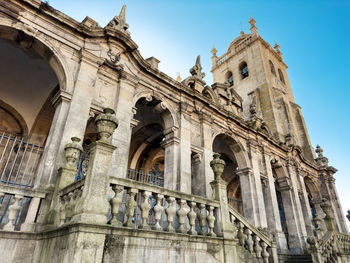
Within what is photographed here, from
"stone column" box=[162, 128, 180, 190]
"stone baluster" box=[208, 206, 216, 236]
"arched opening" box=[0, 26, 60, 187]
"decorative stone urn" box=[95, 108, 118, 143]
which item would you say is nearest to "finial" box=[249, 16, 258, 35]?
"stone column" box=[162, 128, 180, 190]

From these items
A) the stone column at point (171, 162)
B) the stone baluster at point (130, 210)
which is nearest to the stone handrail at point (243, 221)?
the stone column at point (171, 162)

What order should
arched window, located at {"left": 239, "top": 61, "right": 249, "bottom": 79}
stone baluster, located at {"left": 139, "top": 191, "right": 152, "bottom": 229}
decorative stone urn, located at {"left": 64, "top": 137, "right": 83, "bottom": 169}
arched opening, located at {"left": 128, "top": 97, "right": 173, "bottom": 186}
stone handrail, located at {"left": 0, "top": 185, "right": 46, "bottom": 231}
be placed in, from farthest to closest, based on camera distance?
1. arched window, located at {"left": 239, "top": 61, "right": 249, "bottom": 79}
2. arched opening, located at {"left": 128, "top": 97, "right": 173, "bottom": 186}
3. decorative stone urn, located at {"left": 64, "top": 137, "right": 83, "bottom": 169}
4. stone handrail, located at {"left": 0, "top": 185, "right": 46, "bottom": 231}
5. stone baluster, located at {"left": 139, "top": 191, "right": 152, "bottom": 229}

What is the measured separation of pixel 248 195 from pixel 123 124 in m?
7.32

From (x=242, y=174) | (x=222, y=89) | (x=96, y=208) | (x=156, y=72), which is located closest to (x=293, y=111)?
(x=222, y=89)

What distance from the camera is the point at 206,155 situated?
32.0 feet

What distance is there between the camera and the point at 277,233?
1139 cm

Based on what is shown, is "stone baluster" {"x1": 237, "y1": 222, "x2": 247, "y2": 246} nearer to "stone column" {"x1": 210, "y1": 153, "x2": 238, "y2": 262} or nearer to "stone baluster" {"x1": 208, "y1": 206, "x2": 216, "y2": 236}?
"stone column" {"x1": 210, "y1": 153, "x2": 238, "y2": 262}

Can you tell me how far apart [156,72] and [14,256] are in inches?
280

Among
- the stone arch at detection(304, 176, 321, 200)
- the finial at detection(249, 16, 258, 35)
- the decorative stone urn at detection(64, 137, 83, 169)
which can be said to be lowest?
the decorative stone urn at detection(64, 137, 83, 169)

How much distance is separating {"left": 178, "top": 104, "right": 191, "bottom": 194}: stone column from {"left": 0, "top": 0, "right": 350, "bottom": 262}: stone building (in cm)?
5

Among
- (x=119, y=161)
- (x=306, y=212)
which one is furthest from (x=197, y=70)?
(x=306, y=212)

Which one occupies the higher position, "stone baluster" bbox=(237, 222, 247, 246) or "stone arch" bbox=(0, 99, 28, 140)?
"stone arch" bbox=(0, 99, 28, 140)

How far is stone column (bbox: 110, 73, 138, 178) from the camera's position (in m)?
6.70

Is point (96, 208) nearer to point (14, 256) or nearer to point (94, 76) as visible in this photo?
A: point (14, 256)
